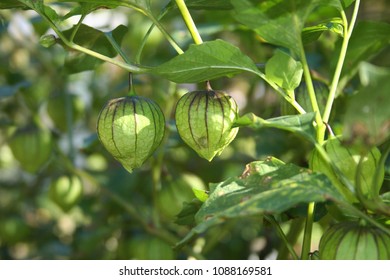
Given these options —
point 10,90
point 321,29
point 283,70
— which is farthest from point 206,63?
point 10,90

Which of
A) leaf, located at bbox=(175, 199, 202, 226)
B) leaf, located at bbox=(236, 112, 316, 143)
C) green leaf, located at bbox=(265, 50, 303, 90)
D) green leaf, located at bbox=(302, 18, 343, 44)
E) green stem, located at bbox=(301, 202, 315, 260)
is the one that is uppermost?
green leaf, located at bbox=(302, 18, 343, 44)

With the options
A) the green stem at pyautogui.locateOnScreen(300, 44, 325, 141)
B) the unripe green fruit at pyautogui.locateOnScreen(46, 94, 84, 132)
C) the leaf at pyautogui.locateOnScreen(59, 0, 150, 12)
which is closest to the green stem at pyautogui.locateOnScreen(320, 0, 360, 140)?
the green stem at pyautogui.locateOnScreen(300, 44, 325, 141)

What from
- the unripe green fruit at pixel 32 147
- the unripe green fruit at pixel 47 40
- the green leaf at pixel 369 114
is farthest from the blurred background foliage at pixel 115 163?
the green leaf at pixel 369 114

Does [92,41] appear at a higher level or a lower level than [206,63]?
higher

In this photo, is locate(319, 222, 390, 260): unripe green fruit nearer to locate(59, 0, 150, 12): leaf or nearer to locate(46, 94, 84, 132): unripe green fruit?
locate(59, 0, 150, 12): leaf

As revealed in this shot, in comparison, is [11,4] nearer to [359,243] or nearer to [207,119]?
[207,119]

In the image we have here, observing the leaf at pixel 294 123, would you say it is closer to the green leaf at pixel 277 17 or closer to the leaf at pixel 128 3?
the green leaf at pixel 277 17
